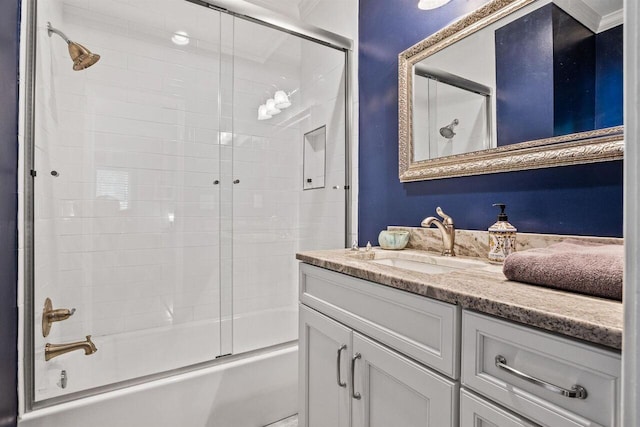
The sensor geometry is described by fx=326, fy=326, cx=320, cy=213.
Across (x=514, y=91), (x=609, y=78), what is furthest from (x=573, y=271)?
(x=514, y=91)

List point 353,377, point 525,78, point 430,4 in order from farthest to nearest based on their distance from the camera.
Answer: point 430,4, point 525,78, point 353,377

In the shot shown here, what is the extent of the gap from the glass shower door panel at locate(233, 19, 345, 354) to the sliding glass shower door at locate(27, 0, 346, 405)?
1cm

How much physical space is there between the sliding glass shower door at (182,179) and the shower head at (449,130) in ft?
2.52

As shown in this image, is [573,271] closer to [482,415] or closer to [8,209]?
[482,415]

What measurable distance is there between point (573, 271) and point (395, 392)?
0.52 m

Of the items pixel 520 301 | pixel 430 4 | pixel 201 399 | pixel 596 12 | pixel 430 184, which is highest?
pixel 430 4

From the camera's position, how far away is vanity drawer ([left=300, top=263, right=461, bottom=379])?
720 millimetres

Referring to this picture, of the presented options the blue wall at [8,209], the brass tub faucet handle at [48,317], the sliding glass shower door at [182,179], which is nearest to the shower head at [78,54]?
the sliding glass shower door at [182,179]

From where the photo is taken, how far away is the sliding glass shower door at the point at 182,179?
6.19ft

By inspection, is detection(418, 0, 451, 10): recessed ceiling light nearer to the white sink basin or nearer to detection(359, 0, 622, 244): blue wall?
detection(359, 0, 622, 244): blue wall

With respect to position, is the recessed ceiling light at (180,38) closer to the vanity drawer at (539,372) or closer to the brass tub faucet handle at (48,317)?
the brass tub faucet handle at (48,317)

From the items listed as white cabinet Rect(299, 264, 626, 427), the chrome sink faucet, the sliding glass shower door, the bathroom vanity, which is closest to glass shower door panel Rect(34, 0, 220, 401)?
the sliding glass shower door

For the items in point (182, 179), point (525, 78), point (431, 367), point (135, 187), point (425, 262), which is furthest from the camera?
point (182, 179)

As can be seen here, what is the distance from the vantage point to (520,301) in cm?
61
